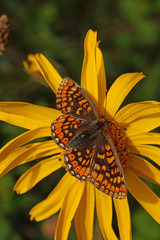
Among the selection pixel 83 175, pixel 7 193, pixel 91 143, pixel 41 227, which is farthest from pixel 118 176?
pixel 41 227

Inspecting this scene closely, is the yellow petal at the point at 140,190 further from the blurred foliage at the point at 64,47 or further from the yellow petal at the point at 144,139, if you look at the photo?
the blurred foliage at the point at 64,47

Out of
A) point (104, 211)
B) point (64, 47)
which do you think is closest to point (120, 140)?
point (104, 211)

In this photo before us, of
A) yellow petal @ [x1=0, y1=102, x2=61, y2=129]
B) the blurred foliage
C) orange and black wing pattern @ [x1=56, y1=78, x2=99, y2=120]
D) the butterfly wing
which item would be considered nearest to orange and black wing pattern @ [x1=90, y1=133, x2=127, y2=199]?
the butterfly wing

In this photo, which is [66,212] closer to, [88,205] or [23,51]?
[88,205]

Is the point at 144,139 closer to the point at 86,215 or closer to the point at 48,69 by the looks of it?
the point at 86,215

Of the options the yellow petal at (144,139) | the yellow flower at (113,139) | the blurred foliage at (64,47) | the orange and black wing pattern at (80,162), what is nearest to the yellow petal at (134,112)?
the yellow flower at (113,139)
